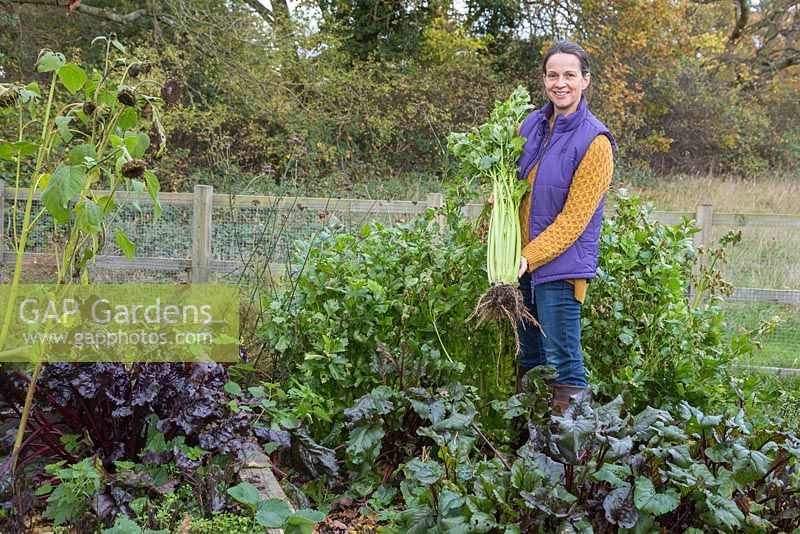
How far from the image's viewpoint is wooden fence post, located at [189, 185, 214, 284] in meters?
7.21

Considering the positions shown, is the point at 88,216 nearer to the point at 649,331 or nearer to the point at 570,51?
the point at 570,51

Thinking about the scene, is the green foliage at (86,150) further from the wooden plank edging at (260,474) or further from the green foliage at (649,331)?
the green foliage at (649,331)

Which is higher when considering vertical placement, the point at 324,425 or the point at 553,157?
the point at 553,157

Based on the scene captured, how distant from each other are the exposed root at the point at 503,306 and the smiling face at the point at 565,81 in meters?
0.86

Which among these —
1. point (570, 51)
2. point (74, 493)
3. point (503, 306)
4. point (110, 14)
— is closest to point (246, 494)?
point (74, 493)

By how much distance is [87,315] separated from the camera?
2963 mm

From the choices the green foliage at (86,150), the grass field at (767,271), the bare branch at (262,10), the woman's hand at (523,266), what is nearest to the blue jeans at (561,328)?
the woman's hand at (523,266)

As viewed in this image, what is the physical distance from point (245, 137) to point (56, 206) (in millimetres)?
11837

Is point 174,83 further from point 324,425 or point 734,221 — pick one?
point 324,425

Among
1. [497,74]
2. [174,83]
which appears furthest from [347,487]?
[497,74]

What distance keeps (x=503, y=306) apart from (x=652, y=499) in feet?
3.88

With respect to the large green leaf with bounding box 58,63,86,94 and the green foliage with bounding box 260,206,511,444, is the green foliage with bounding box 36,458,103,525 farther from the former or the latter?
the large green leaf with bounding box 58,63,86,94

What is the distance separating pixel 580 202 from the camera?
126 inches

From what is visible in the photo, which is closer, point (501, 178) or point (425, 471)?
point (425, 471)
